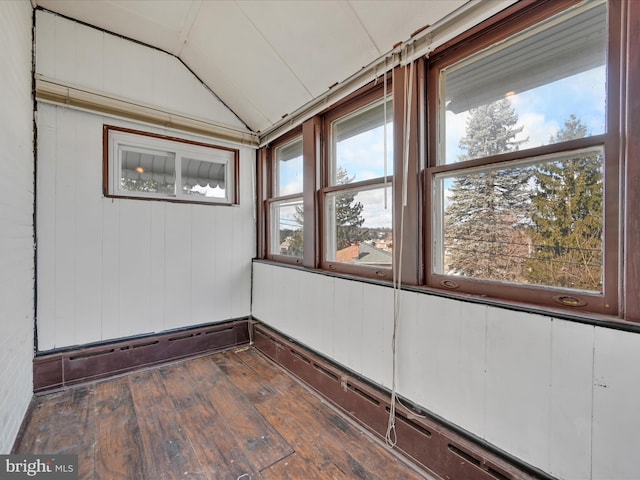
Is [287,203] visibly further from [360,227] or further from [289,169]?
[360,227]

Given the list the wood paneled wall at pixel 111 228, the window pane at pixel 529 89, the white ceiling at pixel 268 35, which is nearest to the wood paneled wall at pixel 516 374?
the window pane at pixel 529 89

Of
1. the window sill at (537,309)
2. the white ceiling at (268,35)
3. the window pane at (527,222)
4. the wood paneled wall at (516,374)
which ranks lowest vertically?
the wood paneled wall at (516,374)

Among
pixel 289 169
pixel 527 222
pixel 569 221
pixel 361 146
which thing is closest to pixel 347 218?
pixel 361 146

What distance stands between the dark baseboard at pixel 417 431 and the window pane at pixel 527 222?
0.76 metres

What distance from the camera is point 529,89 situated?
1.28 meters

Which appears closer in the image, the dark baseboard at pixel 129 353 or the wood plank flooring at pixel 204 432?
the wood plank flooring at pixel 204 432

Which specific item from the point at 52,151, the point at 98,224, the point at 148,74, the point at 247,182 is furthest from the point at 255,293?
the point at 148,74

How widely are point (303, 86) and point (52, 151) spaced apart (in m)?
1.98

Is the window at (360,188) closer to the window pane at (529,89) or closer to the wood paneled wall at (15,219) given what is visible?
the window pane at (529,89)

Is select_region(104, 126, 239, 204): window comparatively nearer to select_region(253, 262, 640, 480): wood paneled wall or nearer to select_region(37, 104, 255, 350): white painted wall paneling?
Result: select_region(37, 104, 255, 350): white painted wall paneling

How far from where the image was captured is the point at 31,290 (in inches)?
81.7

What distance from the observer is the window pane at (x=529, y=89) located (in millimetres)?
1118

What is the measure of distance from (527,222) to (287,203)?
2.09 meters

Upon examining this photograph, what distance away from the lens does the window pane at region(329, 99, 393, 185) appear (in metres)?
1.92
